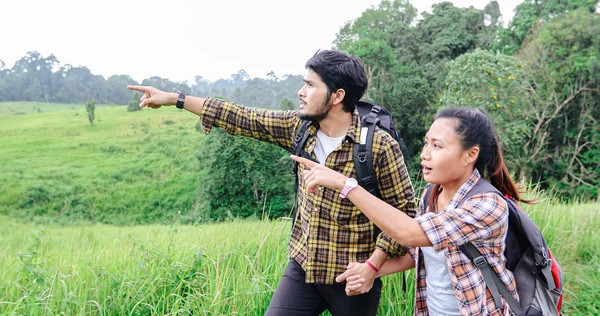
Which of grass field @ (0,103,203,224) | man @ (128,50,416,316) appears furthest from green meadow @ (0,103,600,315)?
grass field @ (0,103,203,224)

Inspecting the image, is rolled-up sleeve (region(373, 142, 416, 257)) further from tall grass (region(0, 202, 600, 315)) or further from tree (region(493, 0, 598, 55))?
tree (region(493, 0, 598, 55))

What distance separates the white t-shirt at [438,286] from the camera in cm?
182

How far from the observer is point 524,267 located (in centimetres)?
173

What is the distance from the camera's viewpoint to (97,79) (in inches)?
2916

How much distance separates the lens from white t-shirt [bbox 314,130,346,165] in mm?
2156

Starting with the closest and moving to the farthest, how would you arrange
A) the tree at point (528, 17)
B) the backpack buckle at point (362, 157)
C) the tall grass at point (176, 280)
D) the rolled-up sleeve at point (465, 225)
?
the rolled-up sleeve at point (465, 225) → the backpack buckle at point (362, 157) → the tall grass at point (176, 280) → the tree at point (528, 17)

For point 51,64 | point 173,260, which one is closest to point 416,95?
point 173,260

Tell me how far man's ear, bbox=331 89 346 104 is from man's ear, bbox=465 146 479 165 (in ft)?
2.04

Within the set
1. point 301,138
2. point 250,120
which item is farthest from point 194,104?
point 301,138

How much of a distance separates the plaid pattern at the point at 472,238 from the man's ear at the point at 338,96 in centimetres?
68

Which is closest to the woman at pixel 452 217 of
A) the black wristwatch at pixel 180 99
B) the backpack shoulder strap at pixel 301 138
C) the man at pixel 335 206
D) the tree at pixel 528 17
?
the man at pixel 335 206

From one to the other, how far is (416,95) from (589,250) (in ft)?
61.3

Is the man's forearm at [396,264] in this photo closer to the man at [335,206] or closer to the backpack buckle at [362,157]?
the man at [335,206]

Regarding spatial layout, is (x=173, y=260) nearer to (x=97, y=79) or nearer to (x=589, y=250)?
(x=589, y=250)
